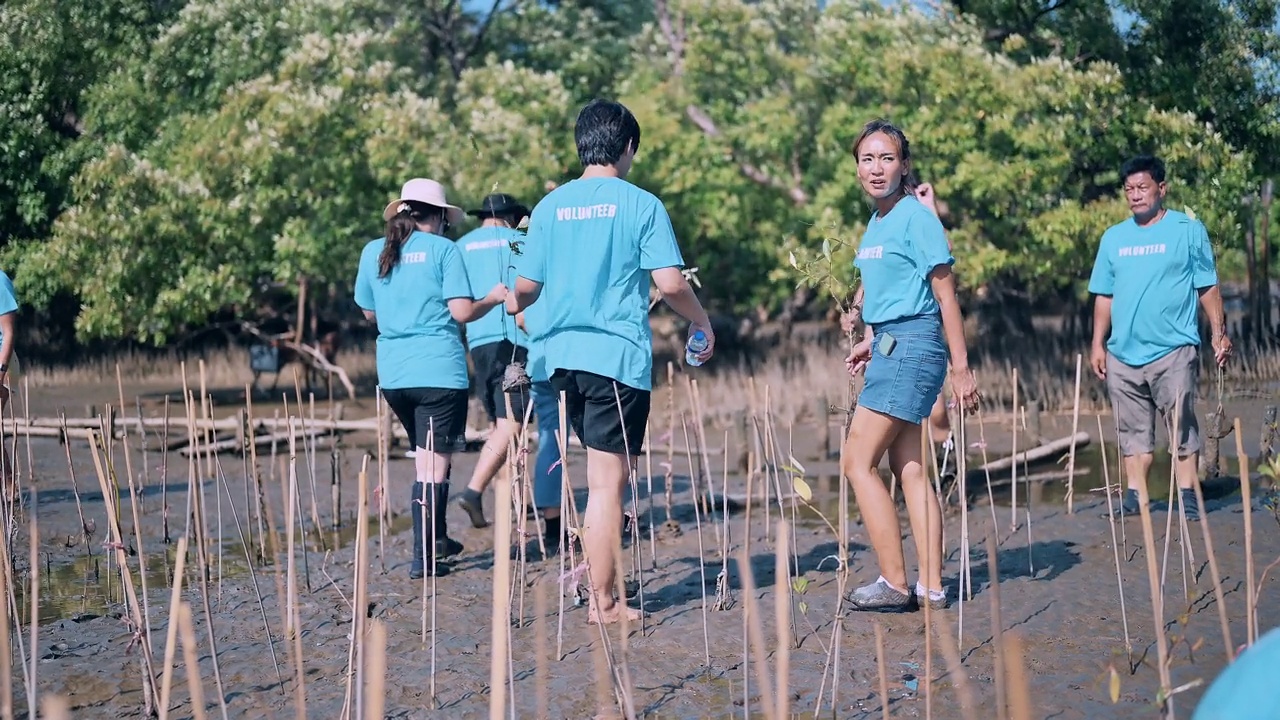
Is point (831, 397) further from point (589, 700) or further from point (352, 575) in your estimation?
point (589, 700)

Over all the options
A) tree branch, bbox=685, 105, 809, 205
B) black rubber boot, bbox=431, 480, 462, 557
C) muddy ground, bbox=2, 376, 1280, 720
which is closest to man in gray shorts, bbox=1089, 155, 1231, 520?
muddy ground, bbox=2, 376, 1280, 720

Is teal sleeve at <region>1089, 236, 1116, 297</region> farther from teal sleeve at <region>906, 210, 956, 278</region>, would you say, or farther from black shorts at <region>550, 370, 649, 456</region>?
black shorts at <region>550, 370, 649, 456</region>

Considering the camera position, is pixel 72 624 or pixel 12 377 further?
pixel 12 377

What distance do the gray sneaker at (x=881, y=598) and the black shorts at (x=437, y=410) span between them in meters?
2.04

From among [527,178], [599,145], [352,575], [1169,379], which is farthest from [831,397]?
[599,145]

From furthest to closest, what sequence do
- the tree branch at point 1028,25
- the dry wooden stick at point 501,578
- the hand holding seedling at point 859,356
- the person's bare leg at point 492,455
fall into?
the tree branch at point 1028,25, the person's bare leg at point 492,455, the hand holding seedling at point 859,356, the dry wooden stick at point 501,578

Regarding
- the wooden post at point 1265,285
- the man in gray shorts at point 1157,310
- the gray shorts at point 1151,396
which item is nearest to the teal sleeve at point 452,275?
the man in gray shorts at point 1157,310

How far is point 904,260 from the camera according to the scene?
5164 millimetres

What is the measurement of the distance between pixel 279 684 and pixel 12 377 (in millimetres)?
3565

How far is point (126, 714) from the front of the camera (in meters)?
4.47

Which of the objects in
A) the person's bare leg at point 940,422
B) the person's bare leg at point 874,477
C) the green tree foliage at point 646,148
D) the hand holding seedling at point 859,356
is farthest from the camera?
the green tree foliage at point 646,148

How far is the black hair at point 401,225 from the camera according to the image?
21.2ft

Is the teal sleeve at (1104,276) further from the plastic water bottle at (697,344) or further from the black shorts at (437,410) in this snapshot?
the black shorts at (437,410)

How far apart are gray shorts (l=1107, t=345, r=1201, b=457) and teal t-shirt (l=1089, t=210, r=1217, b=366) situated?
0.19 feet
